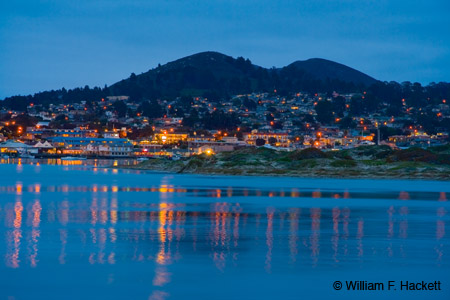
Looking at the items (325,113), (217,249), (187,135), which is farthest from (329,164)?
(325,113)

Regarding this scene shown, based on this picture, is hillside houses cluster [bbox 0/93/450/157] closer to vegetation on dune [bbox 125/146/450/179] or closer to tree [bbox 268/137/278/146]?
tree [bbox 268/137/278/146]

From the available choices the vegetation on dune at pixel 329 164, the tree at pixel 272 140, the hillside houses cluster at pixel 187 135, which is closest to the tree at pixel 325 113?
the hillside houses cluster at pixel 187 135

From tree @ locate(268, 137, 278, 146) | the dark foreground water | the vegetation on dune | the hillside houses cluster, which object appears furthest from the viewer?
tree @ locate(268, 137, 278, 146)

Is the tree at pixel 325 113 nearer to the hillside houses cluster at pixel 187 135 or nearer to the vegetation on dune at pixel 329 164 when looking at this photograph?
the hillside houses cluster at pixel 187 135

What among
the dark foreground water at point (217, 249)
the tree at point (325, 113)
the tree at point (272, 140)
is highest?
the tree at point (325, 113)

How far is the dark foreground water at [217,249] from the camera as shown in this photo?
12.9 metres

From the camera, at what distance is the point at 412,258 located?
1595 cm

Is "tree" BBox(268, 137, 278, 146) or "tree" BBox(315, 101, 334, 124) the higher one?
"tree" BBox(315, 101, 334, 124)

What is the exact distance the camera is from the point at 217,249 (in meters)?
17.0

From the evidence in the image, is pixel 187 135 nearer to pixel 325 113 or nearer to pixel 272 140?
pixel 272 140

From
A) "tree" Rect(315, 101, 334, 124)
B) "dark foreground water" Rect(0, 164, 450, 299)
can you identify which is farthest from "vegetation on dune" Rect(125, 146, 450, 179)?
"tree" Rect(315, 101, 334, 124)

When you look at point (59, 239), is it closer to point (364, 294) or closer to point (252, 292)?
point (252, 292)

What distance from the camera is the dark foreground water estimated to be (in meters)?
12.9

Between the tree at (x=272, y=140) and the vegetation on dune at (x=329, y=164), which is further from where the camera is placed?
the tree at (x=272, y=140)
